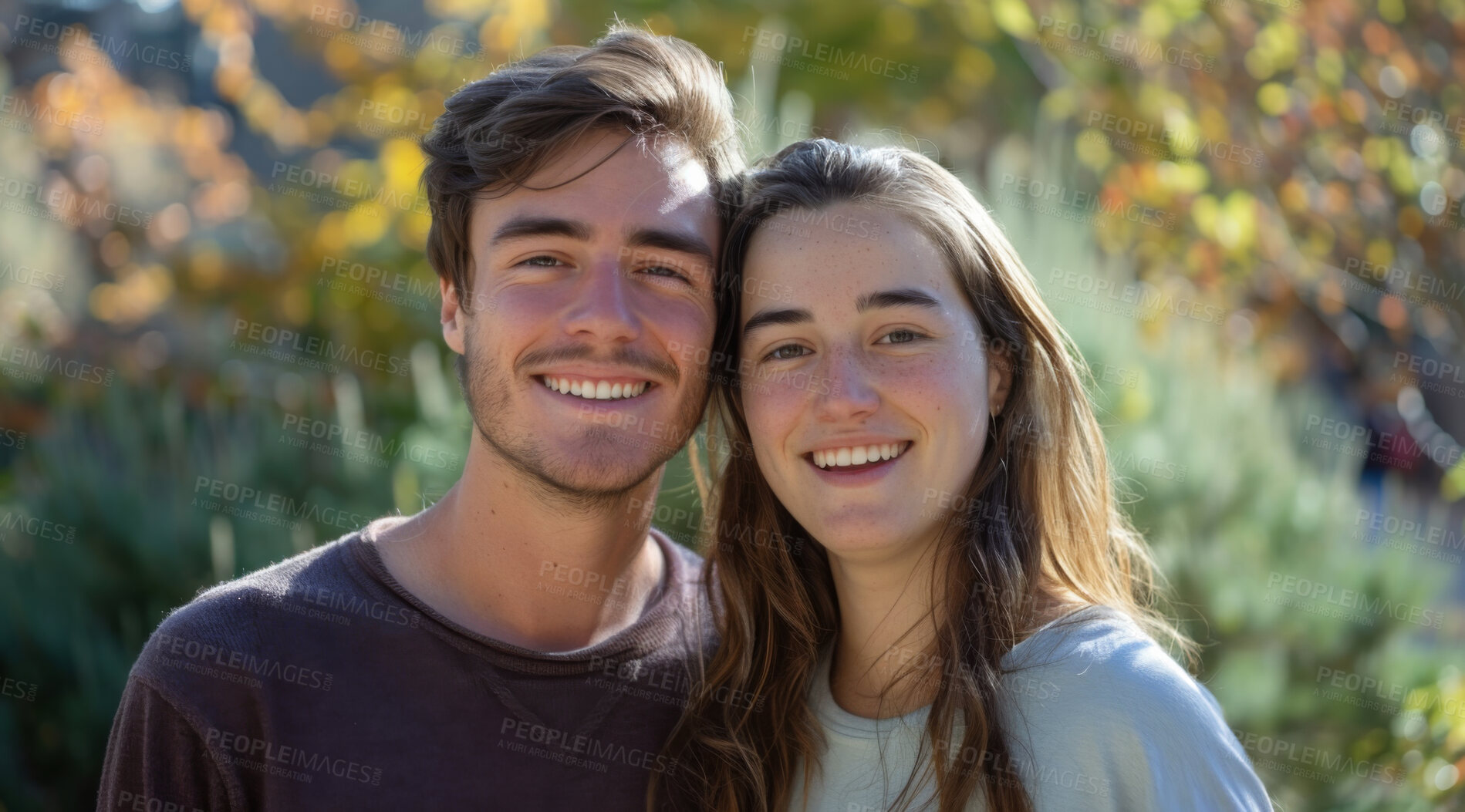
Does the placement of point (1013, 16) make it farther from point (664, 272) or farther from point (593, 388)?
point (593, 388)

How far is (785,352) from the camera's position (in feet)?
7.87

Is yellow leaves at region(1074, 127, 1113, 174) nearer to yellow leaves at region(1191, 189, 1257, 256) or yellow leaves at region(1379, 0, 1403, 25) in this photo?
yellow leaves at region(1191, 189, 1257, 256)

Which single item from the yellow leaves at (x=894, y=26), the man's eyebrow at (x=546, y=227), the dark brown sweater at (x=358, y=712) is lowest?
the dark brown sweater at (x=358, y=712)

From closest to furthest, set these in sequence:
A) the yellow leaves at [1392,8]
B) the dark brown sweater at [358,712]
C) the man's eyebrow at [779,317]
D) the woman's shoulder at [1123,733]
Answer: the woman's shoulder at [1123,733]
the dark brown sweater at [358,712]
the man's eyebrow at [779,317]
the yellow leaves at [1392,8]

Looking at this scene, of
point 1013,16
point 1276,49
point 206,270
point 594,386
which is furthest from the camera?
point 206,270

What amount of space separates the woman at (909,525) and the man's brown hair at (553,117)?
28 centimetres

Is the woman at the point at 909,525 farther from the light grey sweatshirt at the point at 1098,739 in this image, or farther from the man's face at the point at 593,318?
the man's face at the point at 593,318

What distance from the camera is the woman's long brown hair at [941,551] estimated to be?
7.55 feet

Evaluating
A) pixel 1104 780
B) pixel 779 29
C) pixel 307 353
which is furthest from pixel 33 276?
pixel 1104 780

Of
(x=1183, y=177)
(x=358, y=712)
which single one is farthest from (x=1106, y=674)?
(x=1183, y=177)

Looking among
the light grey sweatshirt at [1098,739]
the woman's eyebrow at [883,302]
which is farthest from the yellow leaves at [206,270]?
the light grey sweatshirt at [1098,739]

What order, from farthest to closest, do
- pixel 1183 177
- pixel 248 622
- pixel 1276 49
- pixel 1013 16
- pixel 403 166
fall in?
1. pixel 403 166
2. pixel 1276 49
3. pixel 1013 16
4. pixel 1183 177
5. pixel 248 622

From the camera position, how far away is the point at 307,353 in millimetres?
5926

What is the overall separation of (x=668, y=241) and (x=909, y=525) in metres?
0.83
